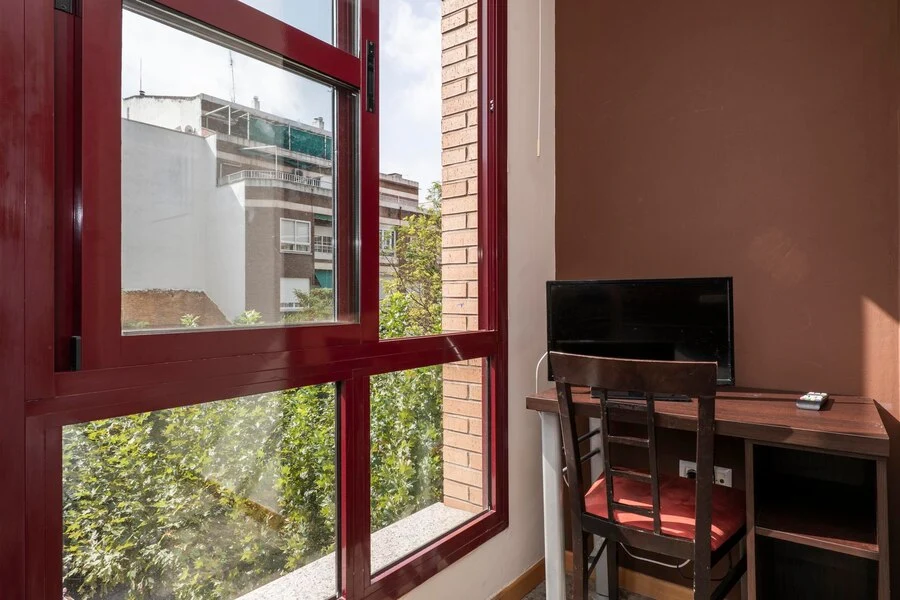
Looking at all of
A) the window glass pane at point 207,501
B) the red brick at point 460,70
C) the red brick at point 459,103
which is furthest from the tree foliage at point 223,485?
the red brick at point 460,70

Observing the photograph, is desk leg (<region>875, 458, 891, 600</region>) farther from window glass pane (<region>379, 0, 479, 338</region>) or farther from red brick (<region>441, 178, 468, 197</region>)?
red brick (<region>441, 178, 468, 197</region>)

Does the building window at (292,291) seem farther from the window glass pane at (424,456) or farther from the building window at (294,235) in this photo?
the window glass pane at (424,456)

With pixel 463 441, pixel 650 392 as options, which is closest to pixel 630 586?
pixel 463 441

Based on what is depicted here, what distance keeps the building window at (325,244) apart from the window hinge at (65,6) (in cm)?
69

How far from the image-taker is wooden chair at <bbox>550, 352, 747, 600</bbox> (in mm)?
1433

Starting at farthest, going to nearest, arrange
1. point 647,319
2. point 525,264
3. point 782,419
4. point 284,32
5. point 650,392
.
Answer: point 525,264
point 647,319
point 782,419
point 650,392
point 284,32

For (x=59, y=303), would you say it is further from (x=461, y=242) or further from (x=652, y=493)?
(x=652, y=493)

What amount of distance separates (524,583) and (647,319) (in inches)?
48.5

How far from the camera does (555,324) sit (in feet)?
6.95

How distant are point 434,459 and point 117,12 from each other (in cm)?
157

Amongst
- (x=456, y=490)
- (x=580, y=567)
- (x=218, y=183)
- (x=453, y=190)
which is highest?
(x=453, y=190)

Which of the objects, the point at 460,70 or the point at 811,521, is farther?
the point at 460,70

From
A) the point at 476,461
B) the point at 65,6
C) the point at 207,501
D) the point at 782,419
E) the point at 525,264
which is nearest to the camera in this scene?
the point at 65,6

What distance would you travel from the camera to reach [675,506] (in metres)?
1.66
